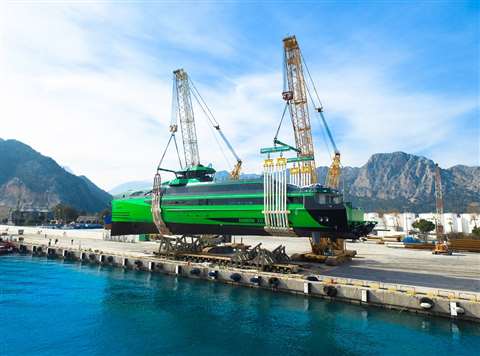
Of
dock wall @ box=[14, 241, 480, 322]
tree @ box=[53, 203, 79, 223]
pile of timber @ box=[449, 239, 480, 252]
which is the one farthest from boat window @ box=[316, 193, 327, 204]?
tree @ box=[53, 203, 79, 223]

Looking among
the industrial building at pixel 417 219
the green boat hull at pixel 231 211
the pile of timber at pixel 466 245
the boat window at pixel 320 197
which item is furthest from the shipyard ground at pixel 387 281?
the industrial building at pixel 417 219

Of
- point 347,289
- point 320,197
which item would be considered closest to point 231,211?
point 320,197

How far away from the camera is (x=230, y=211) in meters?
42.7

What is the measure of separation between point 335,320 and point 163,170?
37500mm

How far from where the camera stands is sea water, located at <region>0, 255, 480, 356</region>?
22.0 m

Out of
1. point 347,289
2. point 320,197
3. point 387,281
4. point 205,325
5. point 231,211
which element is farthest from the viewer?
point 231,211

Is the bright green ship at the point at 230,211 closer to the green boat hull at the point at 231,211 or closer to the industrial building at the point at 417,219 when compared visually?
the green boat hull at the point at 231,211

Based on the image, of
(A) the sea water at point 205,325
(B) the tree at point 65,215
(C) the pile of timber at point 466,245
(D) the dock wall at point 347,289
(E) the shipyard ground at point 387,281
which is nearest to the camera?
(A) the sea water at point 205,325

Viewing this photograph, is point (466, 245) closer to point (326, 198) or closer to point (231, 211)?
point (326, 198)

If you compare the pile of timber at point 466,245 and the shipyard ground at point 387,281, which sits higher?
the pile of timber at point 466,245

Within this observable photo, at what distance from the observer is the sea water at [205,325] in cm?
2205

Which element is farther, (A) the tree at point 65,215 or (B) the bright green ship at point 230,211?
(A) the tree at point 65,215

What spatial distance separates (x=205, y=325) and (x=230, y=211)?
18.0 meters

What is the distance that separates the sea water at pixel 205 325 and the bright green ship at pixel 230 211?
330 inches
